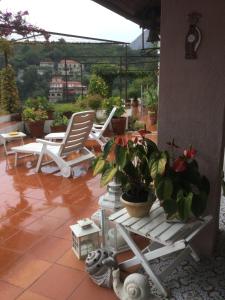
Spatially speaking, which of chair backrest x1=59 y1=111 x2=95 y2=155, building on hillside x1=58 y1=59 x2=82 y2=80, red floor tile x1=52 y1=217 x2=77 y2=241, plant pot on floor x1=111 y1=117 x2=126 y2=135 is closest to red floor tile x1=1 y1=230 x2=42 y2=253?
red floor tile x1=52 y1=217 x2=77 y2=241

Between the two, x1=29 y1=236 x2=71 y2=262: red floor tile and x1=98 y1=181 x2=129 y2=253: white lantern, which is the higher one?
x1=98 y1=181 x2=129 y2=253: white lantern

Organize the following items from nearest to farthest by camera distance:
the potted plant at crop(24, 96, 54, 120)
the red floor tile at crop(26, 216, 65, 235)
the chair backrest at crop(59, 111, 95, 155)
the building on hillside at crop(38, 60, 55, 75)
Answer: the red floor tile at crop(26, 216, 65, 235)
the chair backrest at crop(59, 111, 95, 155)
the potted plant at crop(24, 96, 54, 120)
the building on hillside at crop(38, 60, 55, 75)

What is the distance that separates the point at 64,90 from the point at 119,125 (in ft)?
5.90

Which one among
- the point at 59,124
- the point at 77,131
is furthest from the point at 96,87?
the point at 77,131

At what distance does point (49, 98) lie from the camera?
7.32 m

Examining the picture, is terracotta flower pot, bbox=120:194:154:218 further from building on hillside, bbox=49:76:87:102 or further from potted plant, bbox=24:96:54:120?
building on hillside, bbox=49:76:87:102

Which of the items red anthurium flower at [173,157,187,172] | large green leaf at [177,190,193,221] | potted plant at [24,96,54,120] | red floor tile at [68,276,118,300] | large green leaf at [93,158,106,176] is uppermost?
potted plant at [24,96,54,120]

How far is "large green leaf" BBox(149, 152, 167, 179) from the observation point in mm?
1883

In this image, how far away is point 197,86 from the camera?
6.96 ft

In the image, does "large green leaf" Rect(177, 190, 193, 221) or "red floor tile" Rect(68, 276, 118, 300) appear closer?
"large green leaf" Rect(177, 190, 193, 221)

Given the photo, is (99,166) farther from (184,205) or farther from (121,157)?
(184,205)

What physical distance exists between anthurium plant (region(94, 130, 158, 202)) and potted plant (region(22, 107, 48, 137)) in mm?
4560

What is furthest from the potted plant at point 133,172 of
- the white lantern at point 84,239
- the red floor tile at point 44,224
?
the red floor tile at point 44,224

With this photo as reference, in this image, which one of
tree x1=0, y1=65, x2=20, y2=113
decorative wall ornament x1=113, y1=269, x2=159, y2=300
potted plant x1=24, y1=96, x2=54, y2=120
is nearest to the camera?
decorative wall ornament x1=113, y1=269, x2=159, y2=300
